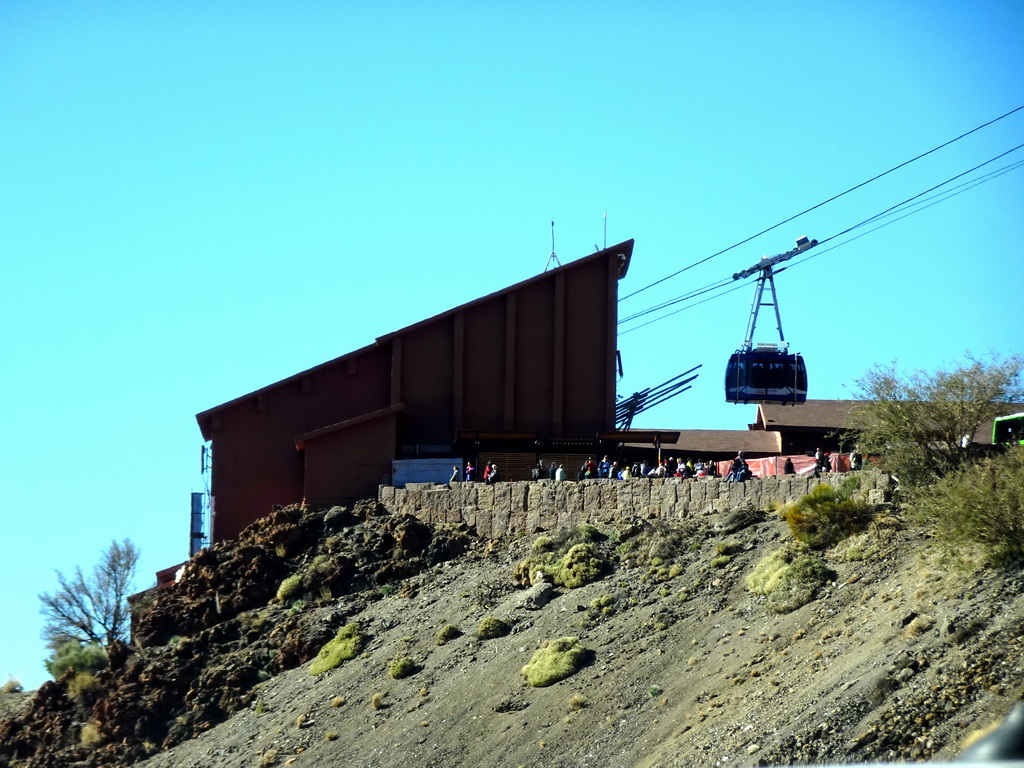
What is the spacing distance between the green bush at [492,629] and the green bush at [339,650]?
3.90 m

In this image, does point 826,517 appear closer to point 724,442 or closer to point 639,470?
point 639,470

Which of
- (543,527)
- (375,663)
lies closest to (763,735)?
(375,663)

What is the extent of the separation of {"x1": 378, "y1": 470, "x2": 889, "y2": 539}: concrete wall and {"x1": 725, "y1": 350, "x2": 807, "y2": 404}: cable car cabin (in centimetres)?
1127

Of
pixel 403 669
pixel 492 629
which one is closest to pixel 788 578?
pixel 492 629

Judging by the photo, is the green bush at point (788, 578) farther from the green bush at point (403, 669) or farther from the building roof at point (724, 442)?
the building roof at point (724, 442)

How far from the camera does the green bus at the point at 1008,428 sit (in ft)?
105

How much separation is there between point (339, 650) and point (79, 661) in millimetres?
10482

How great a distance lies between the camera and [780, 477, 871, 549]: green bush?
27797mm

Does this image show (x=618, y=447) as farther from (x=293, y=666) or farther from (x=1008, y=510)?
(x=1008, y=510)

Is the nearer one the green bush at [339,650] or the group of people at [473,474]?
the green bush at [339,650]

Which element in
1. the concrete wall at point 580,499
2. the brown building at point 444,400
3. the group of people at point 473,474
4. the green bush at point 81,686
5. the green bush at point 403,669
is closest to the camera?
the green bush at point 403,669

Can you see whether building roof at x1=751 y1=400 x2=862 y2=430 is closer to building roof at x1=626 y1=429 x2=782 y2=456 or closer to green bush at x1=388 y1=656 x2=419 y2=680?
building roof at x1=626 y1=429 x2=782 y2=456

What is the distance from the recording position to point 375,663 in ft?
103

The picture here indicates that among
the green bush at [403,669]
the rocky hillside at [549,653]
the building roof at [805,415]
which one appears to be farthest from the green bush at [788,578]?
→ the building roof at [805,415]
